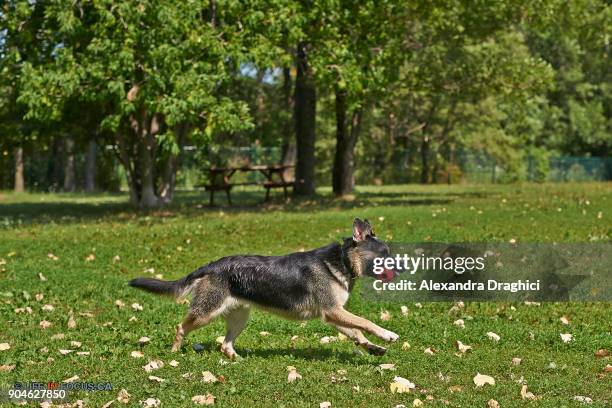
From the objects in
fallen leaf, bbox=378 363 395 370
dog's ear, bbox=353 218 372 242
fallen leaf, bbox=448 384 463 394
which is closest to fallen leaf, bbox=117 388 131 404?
fallen leaf, bbox=378 363 395 370

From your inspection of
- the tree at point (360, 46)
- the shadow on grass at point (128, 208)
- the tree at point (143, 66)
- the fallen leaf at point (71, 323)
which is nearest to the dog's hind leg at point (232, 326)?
the fallen leaf at point (71, 323)

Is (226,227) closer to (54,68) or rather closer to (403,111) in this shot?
(54,68)

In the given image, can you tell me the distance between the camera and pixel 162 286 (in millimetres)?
8891

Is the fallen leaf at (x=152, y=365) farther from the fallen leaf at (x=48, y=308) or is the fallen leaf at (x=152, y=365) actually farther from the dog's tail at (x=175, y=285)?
the fallen leaf at (x=48, y=308)

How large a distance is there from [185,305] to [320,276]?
3552 millimetres

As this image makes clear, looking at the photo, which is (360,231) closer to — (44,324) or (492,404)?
(492,404)

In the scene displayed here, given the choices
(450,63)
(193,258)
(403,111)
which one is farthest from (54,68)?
(403,111)

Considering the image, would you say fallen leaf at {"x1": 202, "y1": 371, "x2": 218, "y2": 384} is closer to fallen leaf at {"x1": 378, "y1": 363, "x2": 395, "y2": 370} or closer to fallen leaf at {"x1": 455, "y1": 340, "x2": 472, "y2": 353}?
fallen leaf at {"x1": 378, "y1": 363, "x2": 395, "y2": 370}

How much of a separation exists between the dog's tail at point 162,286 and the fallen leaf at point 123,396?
1.60 m

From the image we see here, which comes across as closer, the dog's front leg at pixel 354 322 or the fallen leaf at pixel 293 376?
the fallen leaf at pixel 293 376

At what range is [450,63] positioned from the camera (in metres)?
36.2

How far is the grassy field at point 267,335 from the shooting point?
7.55 meters

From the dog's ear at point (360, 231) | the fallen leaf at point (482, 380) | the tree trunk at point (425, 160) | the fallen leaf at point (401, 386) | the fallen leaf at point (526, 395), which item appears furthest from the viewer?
the tree trunk at point (425, 160)

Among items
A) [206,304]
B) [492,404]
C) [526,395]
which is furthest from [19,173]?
[492,404]
